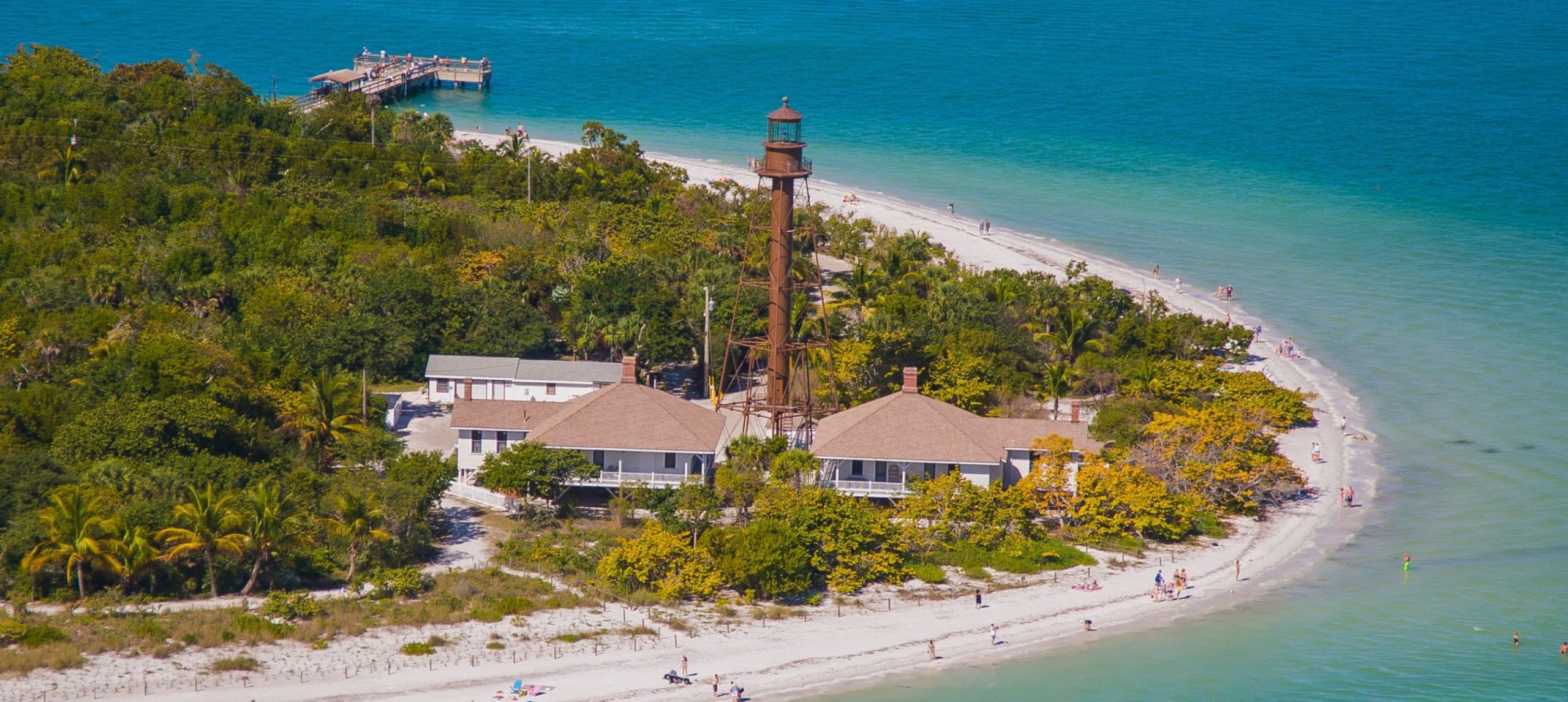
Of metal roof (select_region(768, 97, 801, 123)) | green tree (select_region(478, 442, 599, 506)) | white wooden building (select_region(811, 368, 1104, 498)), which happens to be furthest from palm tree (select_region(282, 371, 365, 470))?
metal roof (select_region(768, 97, 801, 123))

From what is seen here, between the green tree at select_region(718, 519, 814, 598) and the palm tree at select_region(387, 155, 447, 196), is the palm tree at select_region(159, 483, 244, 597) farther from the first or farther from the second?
the palm tree at select_region(387, 155, 447, 196)

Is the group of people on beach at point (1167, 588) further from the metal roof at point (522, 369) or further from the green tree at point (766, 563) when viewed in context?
the metal roof at point (522, 369)

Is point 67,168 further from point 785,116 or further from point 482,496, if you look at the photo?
point 785,116

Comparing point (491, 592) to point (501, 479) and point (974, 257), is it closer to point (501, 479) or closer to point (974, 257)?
point (501, 479)

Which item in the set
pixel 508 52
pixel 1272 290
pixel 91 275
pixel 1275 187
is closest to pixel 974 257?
pixel 1272 290

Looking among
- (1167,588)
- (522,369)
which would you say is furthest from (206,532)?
(1167,588)

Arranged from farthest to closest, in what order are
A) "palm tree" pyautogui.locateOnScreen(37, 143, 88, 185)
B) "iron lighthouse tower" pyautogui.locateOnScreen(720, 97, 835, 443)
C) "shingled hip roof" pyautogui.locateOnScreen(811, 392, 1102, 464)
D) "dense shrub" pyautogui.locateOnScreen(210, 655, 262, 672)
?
"palm tree" pyautogui.locateOnScreen(37, 143, 88, 185), "iron lighthouse tower" pyautogui.locateOnScreen(720, 97, 835, 443), "shingled hip roof" pyautogui.locateOnScreen(811, 392, 1102, 464), "dense shrub" pyautogui.locateOnScreen(210, 655, 262, 672)
